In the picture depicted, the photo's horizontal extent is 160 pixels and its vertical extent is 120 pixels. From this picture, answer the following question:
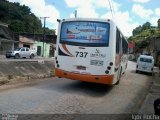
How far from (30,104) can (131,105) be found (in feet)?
13.9

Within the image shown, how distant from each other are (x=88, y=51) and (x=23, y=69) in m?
6.55

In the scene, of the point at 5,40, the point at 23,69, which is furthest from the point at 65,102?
the point at 5,40

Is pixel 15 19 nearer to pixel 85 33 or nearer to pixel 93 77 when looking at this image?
pixel 85 33

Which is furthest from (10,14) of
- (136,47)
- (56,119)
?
(56,119)

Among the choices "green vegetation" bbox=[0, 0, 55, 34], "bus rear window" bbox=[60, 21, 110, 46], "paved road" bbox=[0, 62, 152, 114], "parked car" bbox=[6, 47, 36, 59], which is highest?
"green vegetation" bbox=[0, 0, 55, 34]

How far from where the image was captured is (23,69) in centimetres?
2077

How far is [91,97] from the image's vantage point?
1431cm

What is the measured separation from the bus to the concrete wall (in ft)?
11.0

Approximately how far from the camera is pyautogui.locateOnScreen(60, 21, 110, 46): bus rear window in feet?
50.5

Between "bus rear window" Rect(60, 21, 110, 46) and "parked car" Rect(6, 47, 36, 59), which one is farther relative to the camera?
Result: "parked car" Rect(6, 47, 36, 59)

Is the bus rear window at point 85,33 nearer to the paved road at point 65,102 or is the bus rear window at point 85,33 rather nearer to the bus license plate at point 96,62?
the bus license plate at point 96,62

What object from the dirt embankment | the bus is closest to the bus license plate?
the bus

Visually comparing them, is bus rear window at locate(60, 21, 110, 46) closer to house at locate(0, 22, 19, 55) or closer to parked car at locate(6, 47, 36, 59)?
parked car at locate(6, 47, 36, 59)

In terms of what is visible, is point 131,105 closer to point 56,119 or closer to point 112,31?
point 112,31
